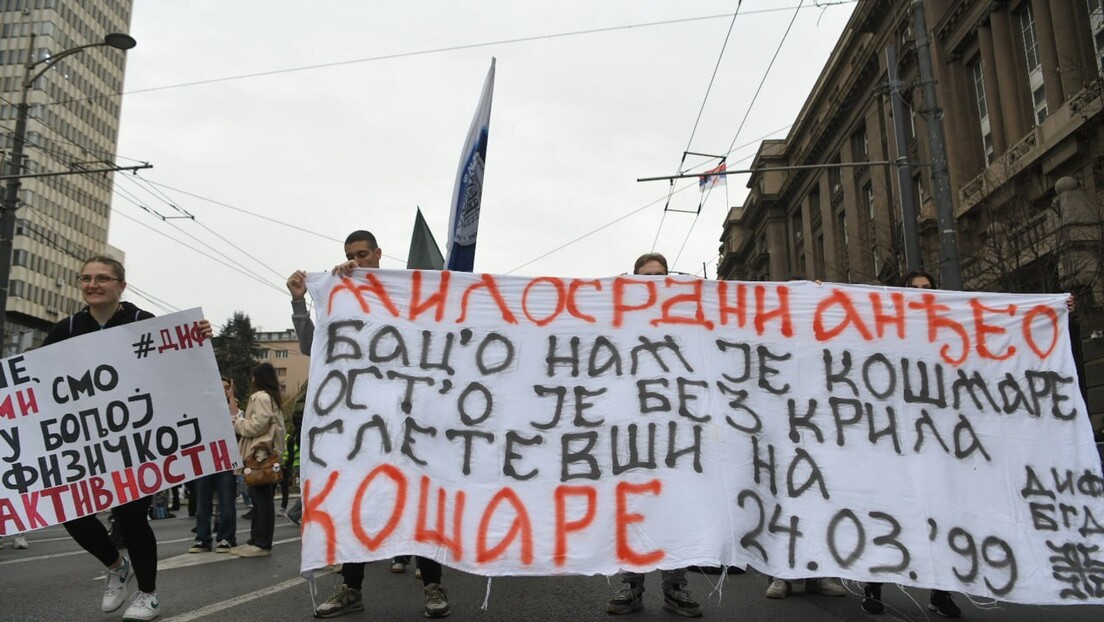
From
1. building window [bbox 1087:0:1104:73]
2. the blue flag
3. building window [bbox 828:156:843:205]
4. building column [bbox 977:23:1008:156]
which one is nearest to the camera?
the blue flag

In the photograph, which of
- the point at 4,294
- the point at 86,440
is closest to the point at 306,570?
the point at 86,440

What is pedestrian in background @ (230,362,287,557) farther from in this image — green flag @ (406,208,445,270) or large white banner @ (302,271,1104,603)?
large white banner @ (302,271,1104,603)

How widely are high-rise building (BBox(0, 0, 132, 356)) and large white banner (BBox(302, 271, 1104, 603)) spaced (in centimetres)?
7193

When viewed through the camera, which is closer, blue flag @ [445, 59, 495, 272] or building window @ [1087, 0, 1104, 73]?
blue flag @ [445, 59, 495, 272]

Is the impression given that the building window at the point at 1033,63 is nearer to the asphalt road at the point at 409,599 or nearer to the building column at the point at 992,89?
the building column at the point at 992,89

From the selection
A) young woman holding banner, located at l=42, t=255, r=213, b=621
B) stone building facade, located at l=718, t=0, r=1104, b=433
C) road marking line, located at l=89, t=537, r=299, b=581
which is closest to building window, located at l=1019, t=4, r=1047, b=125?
stone building facade, located at l=718, t=0, r=1104, b=433

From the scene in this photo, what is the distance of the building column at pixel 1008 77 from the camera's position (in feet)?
74.7

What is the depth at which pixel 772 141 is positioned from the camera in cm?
5303

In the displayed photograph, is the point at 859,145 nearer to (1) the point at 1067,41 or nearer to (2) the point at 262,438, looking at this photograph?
(1) the point at 1067,41

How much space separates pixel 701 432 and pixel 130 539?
9.32 ft

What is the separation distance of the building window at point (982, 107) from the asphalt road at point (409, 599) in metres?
23.1

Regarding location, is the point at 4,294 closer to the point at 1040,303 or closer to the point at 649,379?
the point at 649,379

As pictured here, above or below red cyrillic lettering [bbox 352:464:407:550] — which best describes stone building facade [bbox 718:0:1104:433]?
above

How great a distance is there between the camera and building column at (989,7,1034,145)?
2277 cm
